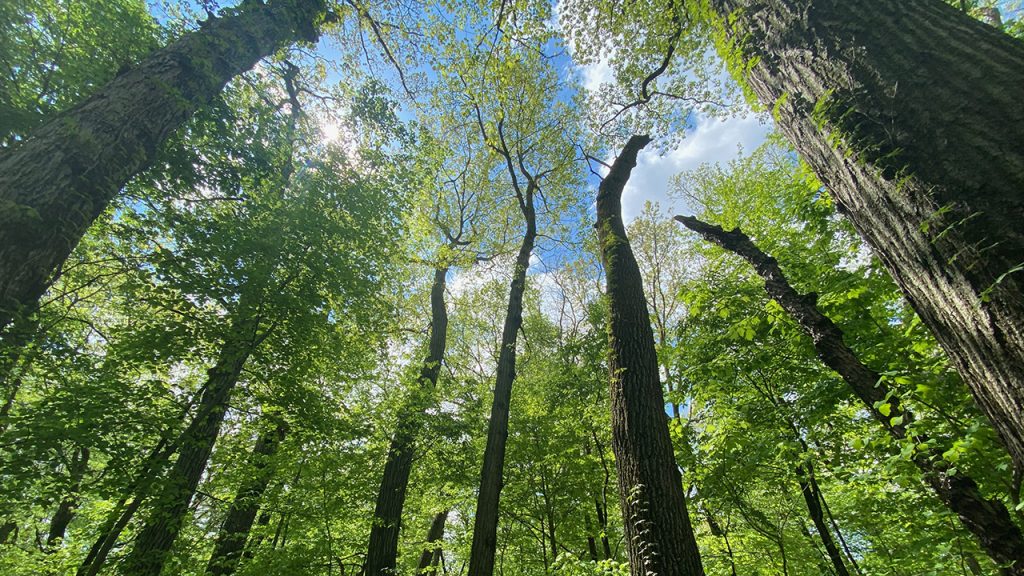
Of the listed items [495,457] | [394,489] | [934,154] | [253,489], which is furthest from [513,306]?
[934,154]

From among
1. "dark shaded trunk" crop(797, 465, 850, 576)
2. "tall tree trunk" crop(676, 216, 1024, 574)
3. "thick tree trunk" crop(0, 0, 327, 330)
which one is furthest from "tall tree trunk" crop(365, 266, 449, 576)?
"dark shaded trunk" crop(797, 465, 850, 576)

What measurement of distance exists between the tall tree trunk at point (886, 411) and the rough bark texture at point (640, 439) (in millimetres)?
932

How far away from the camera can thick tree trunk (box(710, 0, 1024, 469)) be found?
3.33 ft

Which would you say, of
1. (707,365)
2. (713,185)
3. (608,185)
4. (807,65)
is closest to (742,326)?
(707,365)

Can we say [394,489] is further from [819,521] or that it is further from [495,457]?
[819,521]

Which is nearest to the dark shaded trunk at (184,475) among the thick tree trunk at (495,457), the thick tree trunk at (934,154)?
the thick tree trunk at (495,457)

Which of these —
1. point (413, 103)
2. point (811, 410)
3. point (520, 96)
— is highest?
point (520, 96)

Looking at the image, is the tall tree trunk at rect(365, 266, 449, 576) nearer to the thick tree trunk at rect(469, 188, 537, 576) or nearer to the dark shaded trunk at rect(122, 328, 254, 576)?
the thick tree trunk at rect(469, 188, 537, 576)

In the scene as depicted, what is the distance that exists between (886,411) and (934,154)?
5.83 ft

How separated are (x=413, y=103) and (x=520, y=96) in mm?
2640

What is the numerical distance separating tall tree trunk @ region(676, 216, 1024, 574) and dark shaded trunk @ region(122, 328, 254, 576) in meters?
5.16

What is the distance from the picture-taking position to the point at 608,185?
5.24 metres

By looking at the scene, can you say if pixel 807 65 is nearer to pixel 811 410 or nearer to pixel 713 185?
pixel 811 410

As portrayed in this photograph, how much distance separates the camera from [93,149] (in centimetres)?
329
